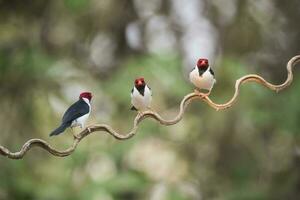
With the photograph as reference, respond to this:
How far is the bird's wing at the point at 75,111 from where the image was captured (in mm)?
1360

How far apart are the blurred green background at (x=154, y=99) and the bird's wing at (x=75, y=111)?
78.8 inches

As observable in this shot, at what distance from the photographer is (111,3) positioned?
4.27 metres

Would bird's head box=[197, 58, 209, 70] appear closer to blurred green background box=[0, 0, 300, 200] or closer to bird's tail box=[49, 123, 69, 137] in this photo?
bird's tail box=[49, 123, 69, 137]

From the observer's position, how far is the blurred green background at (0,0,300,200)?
3.59m

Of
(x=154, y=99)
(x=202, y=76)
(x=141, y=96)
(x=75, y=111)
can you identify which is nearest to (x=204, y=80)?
(x=202, y=76)

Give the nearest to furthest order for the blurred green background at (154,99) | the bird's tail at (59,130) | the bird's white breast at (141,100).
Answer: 1. the bird's tail at (59,130)
2. the bird's white breast at (141,100)
3. the blurred green background at (154,99)

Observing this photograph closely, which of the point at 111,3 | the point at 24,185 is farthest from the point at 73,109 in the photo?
the point at 111,3

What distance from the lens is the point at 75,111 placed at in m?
1.38

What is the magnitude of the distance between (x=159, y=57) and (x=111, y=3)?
667 millimetres

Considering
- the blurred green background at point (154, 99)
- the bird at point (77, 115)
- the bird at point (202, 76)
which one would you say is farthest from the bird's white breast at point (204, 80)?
the blurred green background at point (154, 99)

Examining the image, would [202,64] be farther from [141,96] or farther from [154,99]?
[154,99]

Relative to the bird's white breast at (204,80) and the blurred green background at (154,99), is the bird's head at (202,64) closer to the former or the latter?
the bird's white breast at (204,80)

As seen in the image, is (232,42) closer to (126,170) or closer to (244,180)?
(244,180)

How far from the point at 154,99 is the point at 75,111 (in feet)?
8.04
